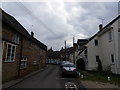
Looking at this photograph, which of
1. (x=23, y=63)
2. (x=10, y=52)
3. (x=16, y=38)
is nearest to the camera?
(x=10, y=52)

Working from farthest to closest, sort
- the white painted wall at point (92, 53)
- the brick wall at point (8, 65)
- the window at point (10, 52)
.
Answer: the white painted wall at point (92, 53) → the window at point (10, 52) → the brick wall at point (8, 65)

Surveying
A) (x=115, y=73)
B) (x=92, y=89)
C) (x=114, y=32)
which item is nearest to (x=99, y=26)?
(x=114, y=32)

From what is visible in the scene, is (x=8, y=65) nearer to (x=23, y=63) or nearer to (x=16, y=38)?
(x=16, y=38)

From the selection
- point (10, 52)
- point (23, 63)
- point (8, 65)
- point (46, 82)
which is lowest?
point (46, 82)

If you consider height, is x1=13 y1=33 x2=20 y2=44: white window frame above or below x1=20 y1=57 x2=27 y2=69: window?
above

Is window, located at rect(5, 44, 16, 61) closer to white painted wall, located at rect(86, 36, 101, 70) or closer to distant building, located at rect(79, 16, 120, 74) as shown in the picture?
distant building, located at rect(79, 16, 120, 74)

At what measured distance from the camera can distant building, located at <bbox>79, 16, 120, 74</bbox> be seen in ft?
50.1

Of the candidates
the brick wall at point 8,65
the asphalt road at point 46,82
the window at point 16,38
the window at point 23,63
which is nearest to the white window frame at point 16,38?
the window at point 16,38

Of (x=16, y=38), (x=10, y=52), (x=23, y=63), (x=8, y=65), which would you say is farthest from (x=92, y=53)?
(x=8, y=65)

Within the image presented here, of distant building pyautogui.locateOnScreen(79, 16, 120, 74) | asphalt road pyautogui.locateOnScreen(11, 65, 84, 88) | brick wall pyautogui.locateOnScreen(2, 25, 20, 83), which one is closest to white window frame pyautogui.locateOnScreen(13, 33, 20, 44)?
brick wall pyautogui.locateOnScreen(2, 25, 20, 83)

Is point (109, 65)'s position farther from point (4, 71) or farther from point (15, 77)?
point (4, 71)

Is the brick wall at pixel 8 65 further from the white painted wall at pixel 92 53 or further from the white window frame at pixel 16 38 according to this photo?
the white painted wall at pixel 92 53

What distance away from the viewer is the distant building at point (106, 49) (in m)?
15.3

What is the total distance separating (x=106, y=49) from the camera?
1883cm
